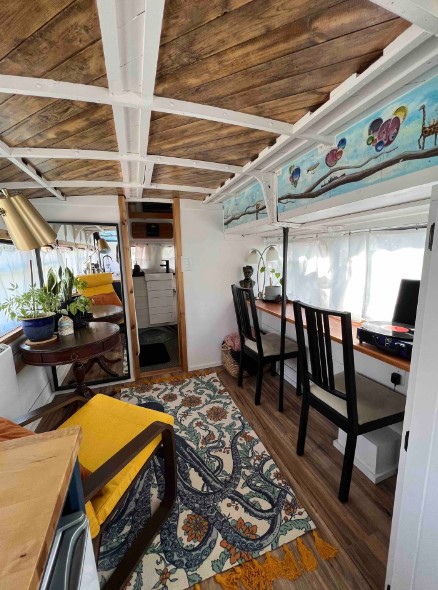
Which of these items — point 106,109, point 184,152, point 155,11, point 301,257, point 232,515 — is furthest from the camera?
point 301,257

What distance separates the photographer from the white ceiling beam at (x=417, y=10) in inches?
21.4

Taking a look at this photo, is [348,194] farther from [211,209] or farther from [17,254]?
[17,254]

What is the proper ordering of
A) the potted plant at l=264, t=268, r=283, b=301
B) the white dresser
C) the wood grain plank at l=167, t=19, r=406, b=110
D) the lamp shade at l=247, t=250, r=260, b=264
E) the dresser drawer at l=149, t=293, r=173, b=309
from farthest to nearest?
the dresser drawer at l=149, t=293, r=173, b=309
the white dresser
the potted plant at l=264, t=268, r=283, b=301
the lamp shade at l=247, t=250, r=260, b=264
the wood grain plank at l=167, t=19, r=406, b=110

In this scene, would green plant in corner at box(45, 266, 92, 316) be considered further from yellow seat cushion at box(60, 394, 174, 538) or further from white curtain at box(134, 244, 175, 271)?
white curtain at box(134, 244, 175, 271)

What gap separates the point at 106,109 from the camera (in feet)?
3.27

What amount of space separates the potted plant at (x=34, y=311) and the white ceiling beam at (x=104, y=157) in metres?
0.96

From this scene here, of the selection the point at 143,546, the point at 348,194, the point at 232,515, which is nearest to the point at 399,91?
the point at 348,194

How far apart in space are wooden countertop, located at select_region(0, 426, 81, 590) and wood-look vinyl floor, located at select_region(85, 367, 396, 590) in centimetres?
107

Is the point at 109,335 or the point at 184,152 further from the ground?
the point at 184,152

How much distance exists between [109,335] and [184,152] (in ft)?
4.84

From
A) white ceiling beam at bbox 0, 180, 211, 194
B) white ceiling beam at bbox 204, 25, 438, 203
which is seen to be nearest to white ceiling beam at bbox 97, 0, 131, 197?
white ceiling beam at bbox 204, 25, 438, 203

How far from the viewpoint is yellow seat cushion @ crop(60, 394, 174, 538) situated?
93cm

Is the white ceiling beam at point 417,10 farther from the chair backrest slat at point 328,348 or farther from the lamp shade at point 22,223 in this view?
the lamp shade at point 22,223

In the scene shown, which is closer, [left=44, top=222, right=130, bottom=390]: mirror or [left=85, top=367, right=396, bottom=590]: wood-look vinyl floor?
[left=85, top=367, right=396, bottom=590]: wood-look vinyl floor
